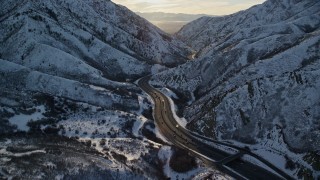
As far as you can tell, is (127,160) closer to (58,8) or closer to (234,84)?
(234,84)

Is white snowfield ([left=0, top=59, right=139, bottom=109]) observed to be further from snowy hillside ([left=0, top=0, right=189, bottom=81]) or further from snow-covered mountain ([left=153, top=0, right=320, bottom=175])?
snow-covered mountain ([left=153, top=0, right=320, bottom=175])

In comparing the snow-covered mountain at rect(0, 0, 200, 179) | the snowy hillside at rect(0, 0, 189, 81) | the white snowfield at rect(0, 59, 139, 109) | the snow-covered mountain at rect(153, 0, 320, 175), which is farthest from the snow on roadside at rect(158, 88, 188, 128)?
the snowy hillside at rect(0, 0, 189, 81)

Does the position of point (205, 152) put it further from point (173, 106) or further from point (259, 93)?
point (173, 106)

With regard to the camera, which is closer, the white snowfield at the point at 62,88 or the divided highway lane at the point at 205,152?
the divided highway lane at the point at 205,152

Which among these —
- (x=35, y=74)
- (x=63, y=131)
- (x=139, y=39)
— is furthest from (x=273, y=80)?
(x=139, y=39)

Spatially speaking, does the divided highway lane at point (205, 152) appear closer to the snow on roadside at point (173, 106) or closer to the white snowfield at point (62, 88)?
the snow on roadside at point (173, 106)

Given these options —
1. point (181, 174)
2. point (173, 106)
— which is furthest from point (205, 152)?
point (173, 106)

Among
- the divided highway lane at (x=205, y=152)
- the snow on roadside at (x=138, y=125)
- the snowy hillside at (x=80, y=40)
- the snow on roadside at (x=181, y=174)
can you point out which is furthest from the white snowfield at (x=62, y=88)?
the snow on roadside at (x=181, y=174)

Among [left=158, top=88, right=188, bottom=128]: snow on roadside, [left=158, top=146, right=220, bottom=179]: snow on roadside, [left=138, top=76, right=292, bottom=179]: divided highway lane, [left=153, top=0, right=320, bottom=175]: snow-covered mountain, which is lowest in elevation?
[left=158, top=146, right=220, bottom=179]: snow on roadside

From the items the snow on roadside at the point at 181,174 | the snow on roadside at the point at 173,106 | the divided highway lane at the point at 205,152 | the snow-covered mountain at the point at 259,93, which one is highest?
the snow-covered mountain at the point at 259,93

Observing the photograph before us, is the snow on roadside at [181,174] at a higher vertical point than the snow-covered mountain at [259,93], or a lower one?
lower
